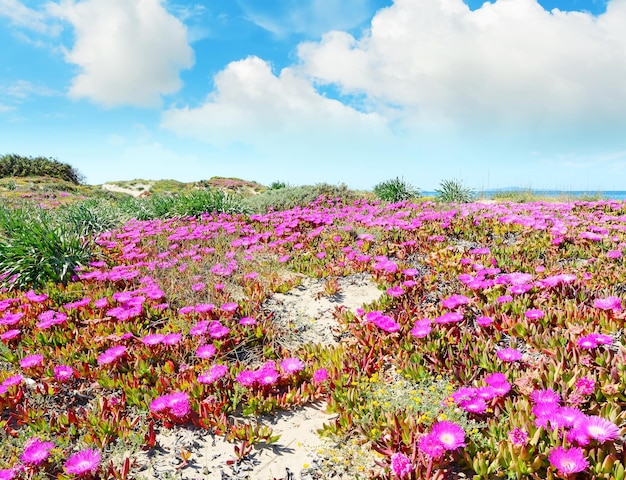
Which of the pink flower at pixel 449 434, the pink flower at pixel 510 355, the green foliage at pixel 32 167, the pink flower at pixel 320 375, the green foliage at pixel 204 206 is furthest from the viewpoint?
the green foliage at pixel 32 167

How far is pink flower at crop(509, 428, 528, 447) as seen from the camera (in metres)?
2.31

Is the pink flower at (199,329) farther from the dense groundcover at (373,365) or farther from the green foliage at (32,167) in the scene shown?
the green foliage at (32,167)

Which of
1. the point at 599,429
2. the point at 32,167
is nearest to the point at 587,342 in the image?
the point at 599,429

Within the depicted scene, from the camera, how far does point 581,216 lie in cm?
846

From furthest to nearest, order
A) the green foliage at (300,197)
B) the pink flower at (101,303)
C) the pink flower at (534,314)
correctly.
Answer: the green foliage at (300,197)
the pink flower at (101,303)
the pink flower at (534,314)

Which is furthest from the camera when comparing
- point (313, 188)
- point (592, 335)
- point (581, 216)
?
point (313, 188)

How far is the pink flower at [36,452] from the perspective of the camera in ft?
8.64

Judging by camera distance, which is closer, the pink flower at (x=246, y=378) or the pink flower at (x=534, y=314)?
the pink flower at (x=246, y=378)

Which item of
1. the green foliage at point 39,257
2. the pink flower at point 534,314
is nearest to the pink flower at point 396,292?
the pink flower at point 534,314

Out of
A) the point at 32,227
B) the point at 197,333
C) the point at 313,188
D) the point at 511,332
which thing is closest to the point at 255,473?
the point at 197,333

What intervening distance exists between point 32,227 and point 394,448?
281 inches

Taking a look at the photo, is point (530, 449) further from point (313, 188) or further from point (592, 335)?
point (313, 188)

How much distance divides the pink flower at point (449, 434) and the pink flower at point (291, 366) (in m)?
1.39

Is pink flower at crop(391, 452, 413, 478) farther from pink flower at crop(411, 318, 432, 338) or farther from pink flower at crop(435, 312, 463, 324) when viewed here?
pink flower at crop(435, 312, 463, 324)
